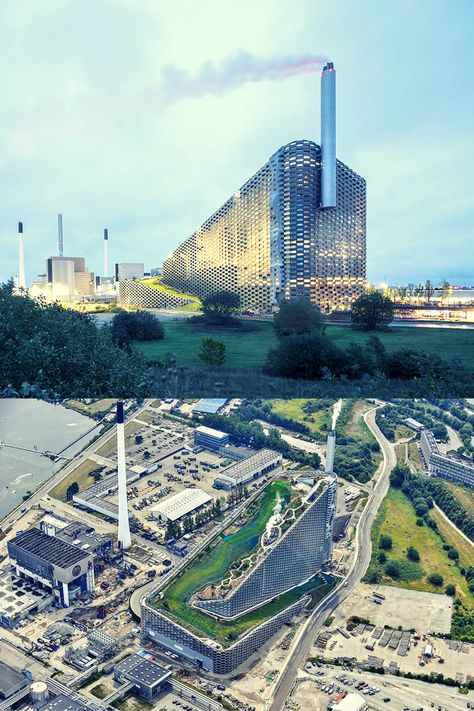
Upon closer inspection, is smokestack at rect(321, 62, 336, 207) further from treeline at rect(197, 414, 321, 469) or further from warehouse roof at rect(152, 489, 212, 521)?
warehouse roof at rect(152, 489, 212, 521)

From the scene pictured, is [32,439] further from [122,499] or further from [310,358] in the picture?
[310,358]

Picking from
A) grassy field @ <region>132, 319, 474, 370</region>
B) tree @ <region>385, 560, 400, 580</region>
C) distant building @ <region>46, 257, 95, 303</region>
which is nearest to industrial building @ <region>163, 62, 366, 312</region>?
grassy field @ <region>132, 319, 474, 370</region>

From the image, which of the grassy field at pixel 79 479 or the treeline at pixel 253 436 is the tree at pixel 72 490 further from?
the treeline at pixel 253 436

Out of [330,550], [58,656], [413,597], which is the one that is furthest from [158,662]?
[413,597]

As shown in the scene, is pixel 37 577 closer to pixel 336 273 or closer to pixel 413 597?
pixel 413 597

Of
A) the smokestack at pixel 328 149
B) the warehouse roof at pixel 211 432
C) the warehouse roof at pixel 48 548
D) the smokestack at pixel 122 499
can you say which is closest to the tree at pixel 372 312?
the smokestack at pixel 328 149

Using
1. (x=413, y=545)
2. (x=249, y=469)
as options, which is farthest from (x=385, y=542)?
(x=249, y=469)
